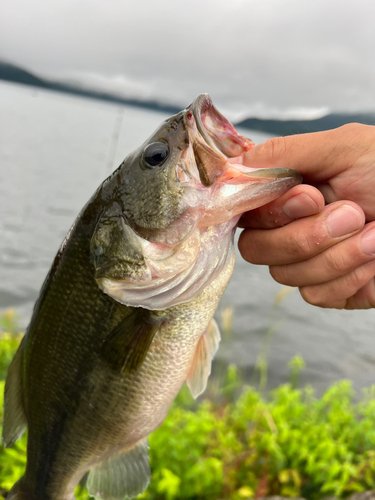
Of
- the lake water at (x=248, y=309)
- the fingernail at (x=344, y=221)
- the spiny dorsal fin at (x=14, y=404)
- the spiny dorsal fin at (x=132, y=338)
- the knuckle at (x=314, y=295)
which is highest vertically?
the fingernail at (x=344, y=221)

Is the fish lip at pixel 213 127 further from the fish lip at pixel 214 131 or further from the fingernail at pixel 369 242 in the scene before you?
the fingernail at pixel 369 242

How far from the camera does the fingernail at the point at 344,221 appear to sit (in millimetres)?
1532

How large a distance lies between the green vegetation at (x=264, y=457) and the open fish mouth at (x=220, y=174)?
186 centimetres

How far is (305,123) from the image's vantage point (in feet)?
5.15

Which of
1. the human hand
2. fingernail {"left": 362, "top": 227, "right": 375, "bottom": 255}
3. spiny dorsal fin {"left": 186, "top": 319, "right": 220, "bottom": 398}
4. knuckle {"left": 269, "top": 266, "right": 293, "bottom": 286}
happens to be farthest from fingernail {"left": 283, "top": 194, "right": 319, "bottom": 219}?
spiny dorsal fin {"left": 186, "top": 319, "right": 220, "bottom": 398}

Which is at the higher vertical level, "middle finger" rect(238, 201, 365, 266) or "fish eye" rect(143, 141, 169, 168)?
"fish eye" rect(143, 141, 169, 168)

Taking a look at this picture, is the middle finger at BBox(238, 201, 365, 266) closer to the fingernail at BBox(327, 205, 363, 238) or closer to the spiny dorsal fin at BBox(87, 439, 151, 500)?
the fingernail at BBox(327, 205, 363, 238)

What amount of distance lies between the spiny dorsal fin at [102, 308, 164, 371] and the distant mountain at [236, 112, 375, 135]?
2.97 feet

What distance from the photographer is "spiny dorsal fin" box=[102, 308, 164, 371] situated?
1555mm

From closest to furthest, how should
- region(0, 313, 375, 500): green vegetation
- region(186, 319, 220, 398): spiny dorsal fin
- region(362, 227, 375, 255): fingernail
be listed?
region(362, 227, 375, 255): fingernail
region(186, 319, 220, 398): spiny dorsal fin
region(0, 313, 375, 500): green vegetation

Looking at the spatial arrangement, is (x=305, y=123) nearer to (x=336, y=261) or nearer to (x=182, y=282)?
(x=336, y=261)

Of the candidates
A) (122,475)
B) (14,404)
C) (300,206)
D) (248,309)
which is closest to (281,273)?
(300,206)

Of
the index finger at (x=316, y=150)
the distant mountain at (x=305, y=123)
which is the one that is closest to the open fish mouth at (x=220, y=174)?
Answer: the index finger at (x=316, y=150)

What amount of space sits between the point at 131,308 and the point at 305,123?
1.04 meters
